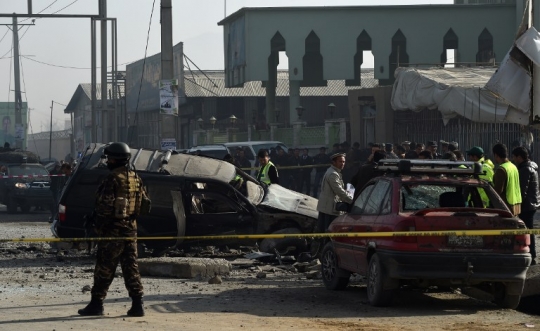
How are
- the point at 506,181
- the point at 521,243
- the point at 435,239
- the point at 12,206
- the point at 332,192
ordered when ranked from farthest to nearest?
the point at 12,206
the point at 332,192
the point at 506,181
the point at 521,243
the point at 435,239

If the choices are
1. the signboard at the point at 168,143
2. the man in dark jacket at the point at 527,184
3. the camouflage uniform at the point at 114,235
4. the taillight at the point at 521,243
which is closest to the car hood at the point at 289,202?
the man in dark jacket at the point at 527,184

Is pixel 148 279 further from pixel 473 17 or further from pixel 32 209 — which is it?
pixel 473 17

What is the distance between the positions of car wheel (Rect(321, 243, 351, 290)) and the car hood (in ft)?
13.8

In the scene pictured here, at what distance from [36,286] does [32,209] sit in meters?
22.0

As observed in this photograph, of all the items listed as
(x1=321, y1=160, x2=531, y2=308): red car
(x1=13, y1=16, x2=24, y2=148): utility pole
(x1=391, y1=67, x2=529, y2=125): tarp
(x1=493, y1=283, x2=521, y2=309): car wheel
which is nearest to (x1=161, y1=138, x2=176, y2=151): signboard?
(x1=391, y1=67, x2=529, y2=125): tarp

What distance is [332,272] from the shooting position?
13.1 metres

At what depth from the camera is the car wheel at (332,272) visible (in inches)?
507

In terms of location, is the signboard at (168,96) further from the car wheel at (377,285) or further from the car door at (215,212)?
the car wheel at (377,285)

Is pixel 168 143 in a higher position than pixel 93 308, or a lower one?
higher

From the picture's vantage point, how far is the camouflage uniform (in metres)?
10.5

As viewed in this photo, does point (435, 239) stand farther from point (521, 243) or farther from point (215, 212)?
point (215, 212)

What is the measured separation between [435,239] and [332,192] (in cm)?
418

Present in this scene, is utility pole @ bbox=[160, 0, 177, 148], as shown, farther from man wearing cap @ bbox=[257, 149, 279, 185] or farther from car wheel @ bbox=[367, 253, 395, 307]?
car wheel @ bbox=[367, 253, 395, 307]

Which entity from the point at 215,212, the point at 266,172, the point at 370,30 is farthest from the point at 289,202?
the point at 370,30
